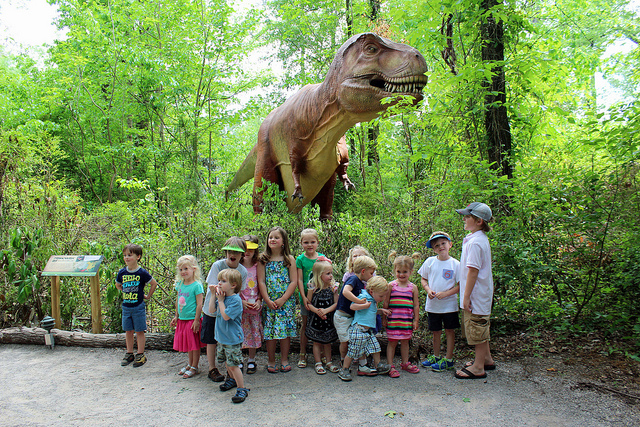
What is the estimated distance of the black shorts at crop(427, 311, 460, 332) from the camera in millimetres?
3688

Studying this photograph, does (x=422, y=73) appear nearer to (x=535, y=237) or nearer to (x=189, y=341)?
(x=535, y=237)

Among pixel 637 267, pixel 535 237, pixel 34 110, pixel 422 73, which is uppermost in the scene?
pixel 34 110

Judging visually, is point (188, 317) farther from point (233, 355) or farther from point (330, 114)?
point (330, 114)

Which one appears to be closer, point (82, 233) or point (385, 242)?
point (385, 242)

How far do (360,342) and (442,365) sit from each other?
0.85 m

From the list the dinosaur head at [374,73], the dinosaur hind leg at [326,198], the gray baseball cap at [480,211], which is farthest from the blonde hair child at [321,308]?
the dinosaur hind leg at [326,198]

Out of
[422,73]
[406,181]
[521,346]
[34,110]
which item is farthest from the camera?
[34,110]

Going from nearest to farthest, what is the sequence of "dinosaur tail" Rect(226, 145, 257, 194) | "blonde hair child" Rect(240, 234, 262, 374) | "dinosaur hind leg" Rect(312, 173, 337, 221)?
"blonde hair child" Rect(240, 234, 262, 374) < "dinosaur hind leg" Rect(312, 173, 337, 221) < "dinosaur tail" Rect(226, 145, 257, 194)

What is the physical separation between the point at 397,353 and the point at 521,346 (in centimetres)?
122

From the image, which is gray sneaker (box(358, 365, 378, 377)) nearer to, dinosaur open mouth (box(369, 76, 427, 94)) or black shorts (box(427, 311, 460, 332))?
black shorts (box(427, 311, 460, 332))

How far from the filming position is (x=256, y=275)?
3.80 m

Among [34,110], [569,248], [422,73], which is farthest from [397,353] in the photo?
[34,110]

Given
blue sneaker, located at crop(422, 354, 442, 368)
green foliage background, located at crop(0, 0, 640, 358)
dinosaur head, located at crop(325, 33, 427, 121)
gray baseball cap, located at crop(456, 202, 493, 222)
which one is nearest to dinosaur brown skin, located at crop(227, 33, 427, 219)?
dinosaur head, located at crop(325, 33, 427, 121)

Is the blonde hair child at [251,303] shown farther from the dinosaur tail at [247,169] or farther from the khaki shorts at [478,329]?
the dinosaur tail at [247,169]
